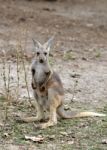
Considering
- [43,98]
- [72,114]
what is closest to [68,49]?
[72,114]

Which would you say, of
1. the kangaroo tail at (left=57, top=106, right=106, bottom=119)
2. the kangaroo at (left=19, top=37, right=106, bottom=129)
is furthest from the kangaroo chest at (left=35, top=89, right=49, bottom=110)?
the kangaroo tail at (left=57, top=106, right=106, bottom=119)

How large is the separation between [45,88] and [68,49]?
443 centimetres

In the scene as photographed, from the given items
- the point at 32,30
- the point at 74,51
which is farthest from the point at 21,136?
A: the point at 32,30

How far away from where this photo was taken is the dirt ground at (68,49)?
231 inches

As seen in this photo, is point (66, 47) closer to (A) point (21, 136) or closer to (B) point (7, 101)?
(B) point (7, 101)

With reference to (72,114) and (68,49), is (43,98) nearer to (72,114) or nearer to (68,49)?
(72,114)

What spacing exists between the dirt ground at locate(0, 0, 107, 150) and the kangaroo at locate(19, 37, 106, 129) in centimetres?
18

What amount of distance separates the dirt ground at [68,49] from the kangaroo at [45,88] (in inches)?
7.0

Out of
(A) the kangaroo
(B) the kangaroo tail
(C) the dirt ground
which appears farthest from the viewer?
(B) the kangaroo tail

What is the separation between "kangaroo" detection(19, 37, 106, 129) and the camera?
6.16 m

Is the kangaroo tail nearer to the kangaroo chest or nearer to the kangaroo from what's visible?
the kangaroo

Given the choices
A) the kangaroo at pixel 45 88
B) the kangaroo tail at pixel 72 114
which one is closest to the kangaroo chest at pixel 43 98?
the kangaroo at pixel 45 88

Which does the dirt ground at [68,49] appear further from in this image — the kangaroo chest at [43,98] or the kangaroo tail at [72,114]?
the kangaroo chest at [43,98]

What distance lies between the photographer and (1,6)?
1457cm
